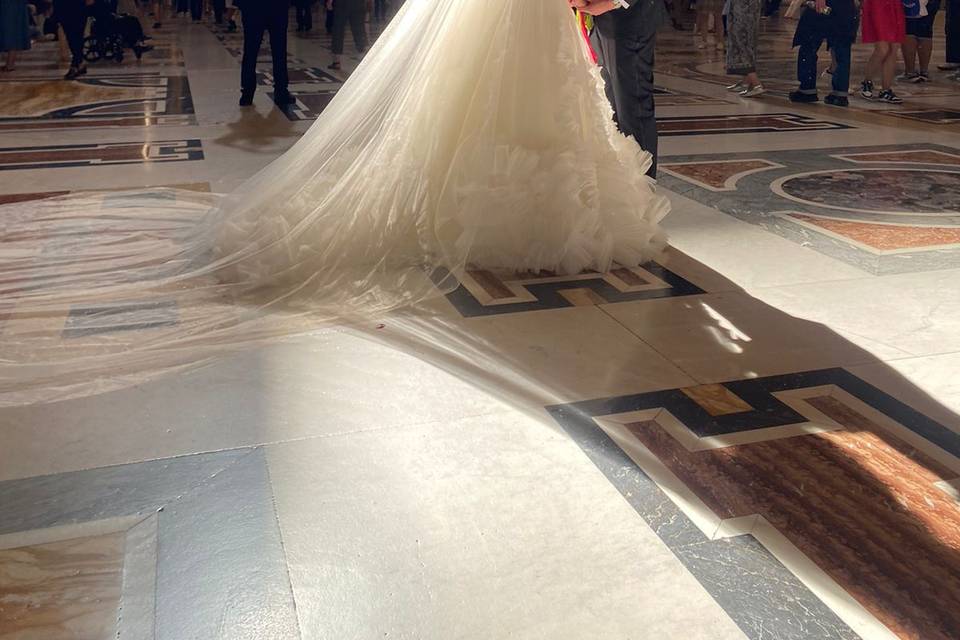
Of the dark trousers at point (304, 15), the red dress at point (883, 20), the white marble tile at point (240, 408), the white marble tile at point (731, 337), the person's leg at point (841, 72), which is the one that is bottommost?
the white marble tile at point (240, 408)

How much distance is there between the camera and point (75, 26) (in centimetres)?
727

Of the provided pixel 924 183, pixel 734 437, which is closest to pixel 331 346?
pixel 734 437

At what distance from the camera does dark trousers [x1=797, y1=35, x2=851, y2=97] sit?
6.27 meters

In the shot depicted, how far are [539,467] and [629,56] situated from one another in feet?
6.37

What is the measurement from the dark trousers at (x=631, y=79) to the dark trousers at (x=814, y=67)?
3524mm

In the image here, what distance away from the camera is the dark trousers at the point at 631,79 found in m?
3.20

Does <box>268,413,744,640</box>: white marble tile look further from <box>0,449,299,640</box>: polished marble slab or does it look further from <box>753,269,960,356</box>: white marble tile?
<box>753,269,960,356</box>: white marble tile

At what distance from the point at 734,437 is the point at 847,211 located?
2.03m

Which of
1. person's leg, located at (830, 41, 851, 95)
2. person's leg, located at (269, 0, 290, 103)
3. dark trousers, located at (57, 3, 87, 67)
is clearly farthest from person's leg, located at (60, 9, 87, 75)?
person's leg, located at (830, 41, 851, 95)

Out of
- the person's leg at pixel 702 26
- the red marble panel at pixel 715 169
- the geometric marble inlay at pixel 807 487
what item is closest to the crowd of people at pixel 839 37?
the red marble panel at pixel 715 169

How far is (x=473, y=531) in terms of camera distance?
1.53m

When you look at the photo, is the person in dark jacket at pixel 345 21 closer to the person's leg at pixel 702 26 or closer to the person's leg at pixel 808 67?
the person's leg at pixel 808 67

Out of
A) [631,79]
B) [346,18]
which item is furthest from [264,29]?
[631,79]

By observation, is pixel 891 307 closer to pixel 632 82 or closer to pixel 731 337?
pixel 731 337
